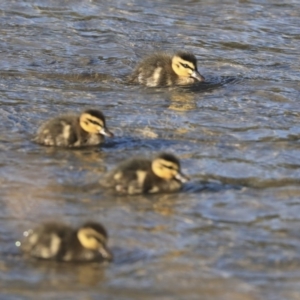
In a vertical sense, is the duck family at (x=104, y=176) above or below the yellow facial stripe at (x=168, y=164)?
below

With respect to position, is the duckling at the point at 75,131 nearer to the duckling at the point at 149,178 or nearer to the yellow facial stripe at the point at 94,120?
the yellow facial stripe at the point at 94,120

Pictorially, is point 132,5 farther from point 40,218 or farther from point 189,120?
point 40,218

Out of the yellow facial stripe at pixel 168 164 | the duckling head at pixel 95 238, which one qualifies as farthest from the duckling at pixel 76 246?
the yellow facial stripe at pixel 168 164

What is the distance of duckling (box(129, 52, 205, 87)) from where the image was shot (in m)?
9.80

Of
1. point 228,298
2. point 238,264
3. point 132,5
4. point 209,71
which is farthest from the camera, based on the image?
point 132,5

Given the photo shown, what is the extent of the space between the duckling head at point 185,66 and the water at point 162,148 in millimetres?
164

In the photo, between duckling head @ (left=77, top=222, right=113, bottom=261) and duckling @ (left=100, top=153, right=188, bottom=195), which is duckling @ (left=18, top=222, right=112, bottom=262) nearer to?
duckling head @ (left=77, top=222, right=113, bottom=261)

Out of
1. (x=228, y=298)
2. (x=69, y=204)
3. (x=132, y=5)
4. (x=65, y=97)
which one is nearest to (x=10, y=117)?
(x=65, y=97)

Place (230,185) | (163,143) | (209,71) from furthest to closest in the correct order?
(209,71) → (163,143) → (230,185)

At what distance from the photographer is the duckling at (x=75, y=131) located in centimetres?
782

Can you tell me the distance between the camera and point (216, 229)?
6328 mm

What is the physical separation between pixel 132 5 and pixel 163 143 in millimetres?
5406

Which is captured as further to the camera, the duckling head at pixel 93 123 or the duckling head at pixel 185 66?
the duckling head at pixel 185 66

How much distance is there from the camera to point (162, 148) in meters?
7.95
